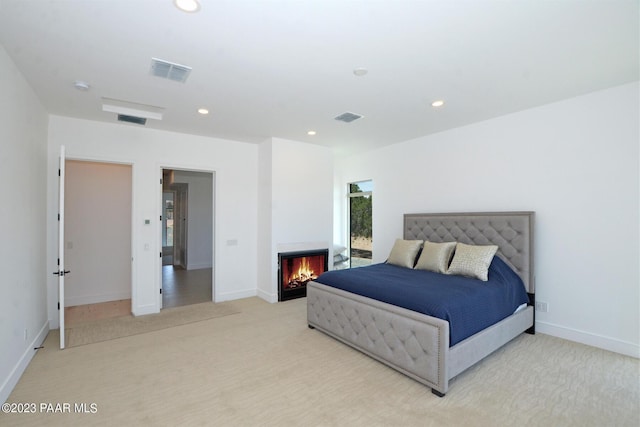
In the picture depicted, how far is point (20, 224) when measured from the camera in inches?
112

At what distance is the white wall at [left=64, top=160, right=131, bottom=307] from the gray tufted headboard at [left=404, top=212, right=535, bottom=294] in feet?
17.2

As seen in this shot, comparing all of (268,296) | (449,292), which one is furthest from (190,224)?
(449,292)

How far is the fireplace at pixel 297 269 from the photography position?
5.25m

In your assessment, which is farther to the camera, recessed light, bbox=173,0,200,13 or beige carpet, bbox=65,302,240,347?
beige carpet, bbox=65,302,240,347

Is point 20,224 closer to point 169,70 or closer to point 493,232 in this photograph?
point 169,70

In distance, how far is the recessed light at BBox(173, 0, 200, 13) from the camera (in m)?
1.90

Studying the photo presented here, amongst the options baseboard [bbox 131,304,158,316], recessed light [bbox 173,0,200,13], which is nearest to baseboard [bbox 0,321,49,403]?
baseboard [bbox 131,304,158,316]

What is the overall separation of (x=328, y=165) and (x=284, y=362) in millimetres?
3845

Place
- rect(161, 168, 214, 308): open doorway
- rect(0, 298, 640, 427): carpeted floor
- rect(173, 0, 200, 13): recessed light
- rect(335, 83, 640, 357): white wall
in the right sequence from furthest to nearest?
rect(161, 168, 214, 308): open doorway < rect(335, 83, 640, 357): white wall < rect(0, 298, 640, 427): carpeted floor < rect(173, 0, 200, 13): recessed light

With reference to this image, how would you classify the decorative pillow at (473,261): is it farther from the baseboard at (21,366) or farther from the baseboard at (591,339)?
the baseboard at (21,366)

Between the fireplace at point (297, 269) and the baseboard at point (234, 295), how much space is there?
0.67m

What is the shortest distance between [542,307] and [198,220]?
26.6 ft

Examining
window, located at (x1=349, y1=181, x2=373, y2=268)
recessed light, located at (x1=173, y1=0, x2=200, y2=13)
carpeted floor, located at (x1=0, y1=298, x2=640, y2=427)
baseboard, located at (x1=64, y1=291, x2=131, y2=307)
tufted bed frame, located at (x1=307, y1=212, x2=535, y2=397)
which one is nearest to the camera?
recessed light, located at (x1=173, y1=0, x2=200, y2=13)

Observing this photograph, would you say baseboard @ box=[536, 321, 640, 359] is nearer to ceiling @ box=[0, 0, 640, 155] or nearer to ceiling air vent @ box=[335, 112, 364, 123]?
ceiling @ box=[0, 0, 640, 155]
